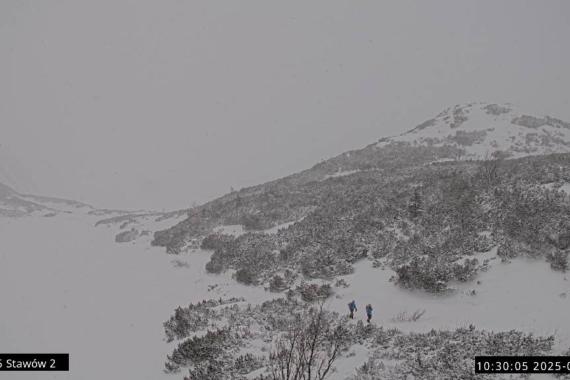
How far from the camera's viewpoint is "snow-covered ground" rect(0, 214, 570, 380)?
11508mm

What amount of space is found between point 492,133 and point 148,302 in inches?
1325

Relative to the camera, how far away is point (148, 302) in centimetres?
1773

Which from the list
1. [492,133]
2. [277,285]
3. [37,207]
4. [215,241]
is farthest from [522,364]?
[37,207]

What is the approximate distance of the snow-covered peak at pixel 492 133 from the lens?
33031 mm

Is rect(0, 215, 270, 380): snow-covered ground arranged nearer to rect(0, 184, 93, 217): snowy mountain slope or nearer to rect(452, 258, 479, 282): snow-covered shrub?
rect(452, 258, 479, 282): snow-covered shrub

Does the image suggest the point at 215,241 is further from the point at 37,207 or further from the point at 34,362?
the point at 37,207

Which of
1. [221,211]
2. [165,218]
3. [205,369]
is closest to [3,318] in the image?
[205,369]

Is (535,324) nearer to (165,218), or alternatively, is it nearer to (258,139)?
(165,218)

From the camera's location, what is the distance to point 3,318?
52.0ft

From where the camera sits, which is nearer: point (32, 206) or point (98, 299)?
point (98, 299)

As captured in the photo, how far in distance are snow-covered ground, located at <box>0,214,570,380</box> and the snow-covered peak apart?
860 inches

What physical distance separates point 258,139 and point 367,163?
83.3 meters

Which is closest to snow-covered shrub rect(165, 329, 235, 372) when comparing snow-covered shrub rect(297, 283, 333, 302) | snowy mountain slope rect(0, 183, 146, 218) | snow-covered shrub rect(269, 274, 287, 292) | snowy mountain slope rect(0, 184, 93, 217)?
snow-covered shrub rect(297, 283, 333, 302)

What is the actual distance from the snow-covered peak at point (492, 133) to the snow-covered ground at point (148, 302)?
71.7 feet
